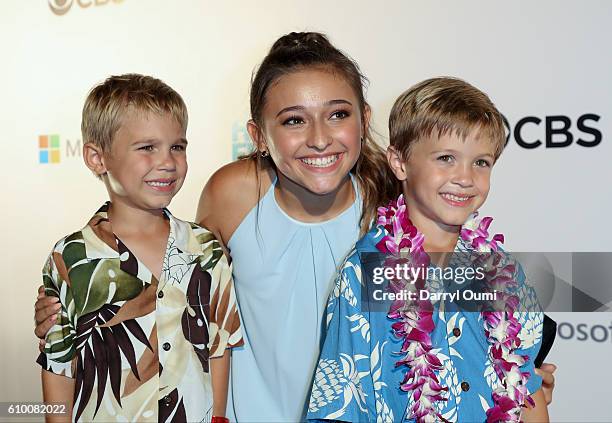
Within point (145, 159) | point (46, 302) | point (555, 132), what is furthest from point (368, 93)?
point (46, 302)

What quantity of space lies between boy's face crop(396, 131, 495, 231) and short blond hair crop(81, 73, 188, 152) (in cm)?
55

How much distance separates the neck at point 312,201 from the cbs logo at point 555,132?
2.70 ft

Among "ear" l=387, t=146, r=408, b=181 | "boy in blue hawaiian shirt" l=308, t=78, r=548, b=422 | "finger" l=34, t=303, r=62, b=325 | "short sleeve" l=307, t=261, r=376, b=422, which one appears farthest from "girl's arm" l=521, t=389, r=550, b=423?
"finger" l=34, t=303, r=62, b=325

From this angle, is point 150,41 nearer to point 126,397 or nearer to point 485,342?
point 126,397

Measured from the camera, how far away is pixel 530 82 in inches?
96.9

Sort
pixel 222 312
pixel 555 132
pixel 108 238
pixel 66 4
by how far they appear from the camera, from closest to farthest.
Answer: pixel 108 238 → pixel 222 312 → pixel 555 132 → pixel 66 4

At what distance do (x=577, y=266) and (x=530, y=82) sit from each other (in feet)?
2.01

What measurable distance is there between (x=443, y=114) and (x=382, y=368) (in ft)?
1.76

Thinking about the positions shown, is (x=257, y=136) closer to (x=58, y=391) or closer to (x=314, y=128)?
(x=314, y=128)

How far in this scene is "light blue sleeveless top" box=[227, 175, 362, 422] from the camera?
1.89 metres

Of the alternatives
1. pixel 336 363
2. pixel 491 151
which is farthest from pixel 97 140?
pixel 491 151

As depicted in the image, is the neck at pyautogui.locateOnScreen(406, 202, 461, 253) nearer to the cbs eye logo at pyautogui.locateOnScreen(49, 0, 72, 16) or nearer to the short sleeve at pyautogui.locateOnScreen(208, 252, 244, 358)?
the short sleeve at pyautogui.locateOnScreen(208, 252, 244, 358)

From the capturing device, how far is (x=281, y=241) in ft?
6.34

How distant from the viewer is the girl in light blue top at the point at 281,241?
1.85 m
